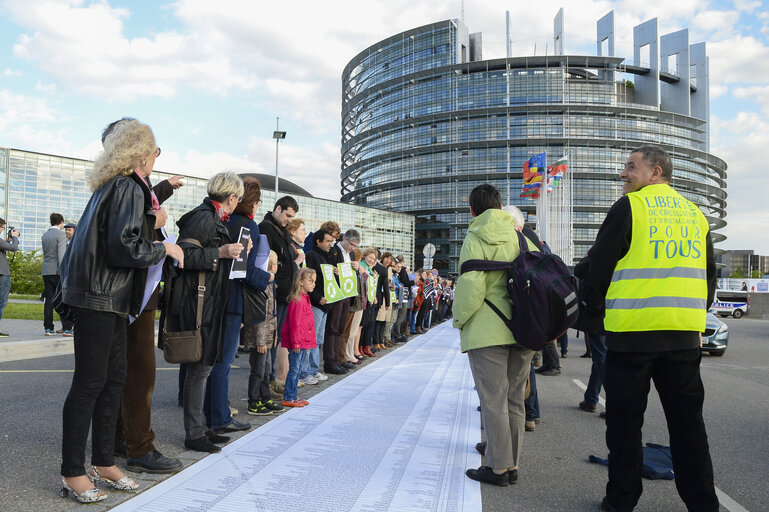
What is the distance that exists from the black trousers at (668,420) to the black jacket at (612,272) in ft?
0.18

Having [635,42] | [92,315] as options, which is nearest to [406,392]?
[92,315]

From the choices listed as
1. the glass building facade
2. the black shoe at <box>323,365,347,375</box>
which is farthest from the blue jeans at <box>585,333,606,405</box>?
the glass building facade

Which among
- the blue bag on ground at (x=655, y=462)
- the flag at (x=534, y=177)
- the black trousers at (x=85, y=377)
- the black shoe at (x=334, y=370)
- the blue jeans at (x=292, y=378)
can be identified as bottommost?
the black shoe at (x=334, y=370)

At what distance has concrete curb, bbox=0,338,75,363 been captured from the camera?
7.77 meters

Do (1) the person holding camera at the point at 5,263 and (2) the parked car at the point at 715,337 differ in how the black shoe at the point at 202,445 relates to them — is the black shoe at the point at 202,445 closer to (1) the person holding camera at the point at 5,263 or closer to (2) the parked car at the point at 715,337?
(1) the person holding camera at the point at 5,263

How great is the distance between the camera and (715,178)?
97000mm

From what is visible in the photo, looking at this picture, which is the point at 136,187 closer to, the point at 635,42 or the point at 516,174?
the point at 516,174

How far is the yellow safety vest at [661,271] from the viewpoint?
2.98 meters

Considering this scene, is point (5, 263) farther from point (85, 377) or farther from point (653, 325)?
point (653, 325)

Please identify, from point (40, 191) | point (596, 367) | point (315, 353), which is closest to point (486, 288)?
point (596, 367)

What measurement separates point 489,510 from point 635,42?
366 ft

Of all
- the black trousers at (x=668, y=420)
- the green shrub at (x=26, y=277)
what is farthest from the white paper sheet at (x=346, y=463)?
the green shrub at (x=26, y=277)

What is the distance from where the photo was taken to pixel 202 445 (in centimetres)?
390

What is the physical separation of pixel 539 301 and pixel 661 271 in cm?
73
